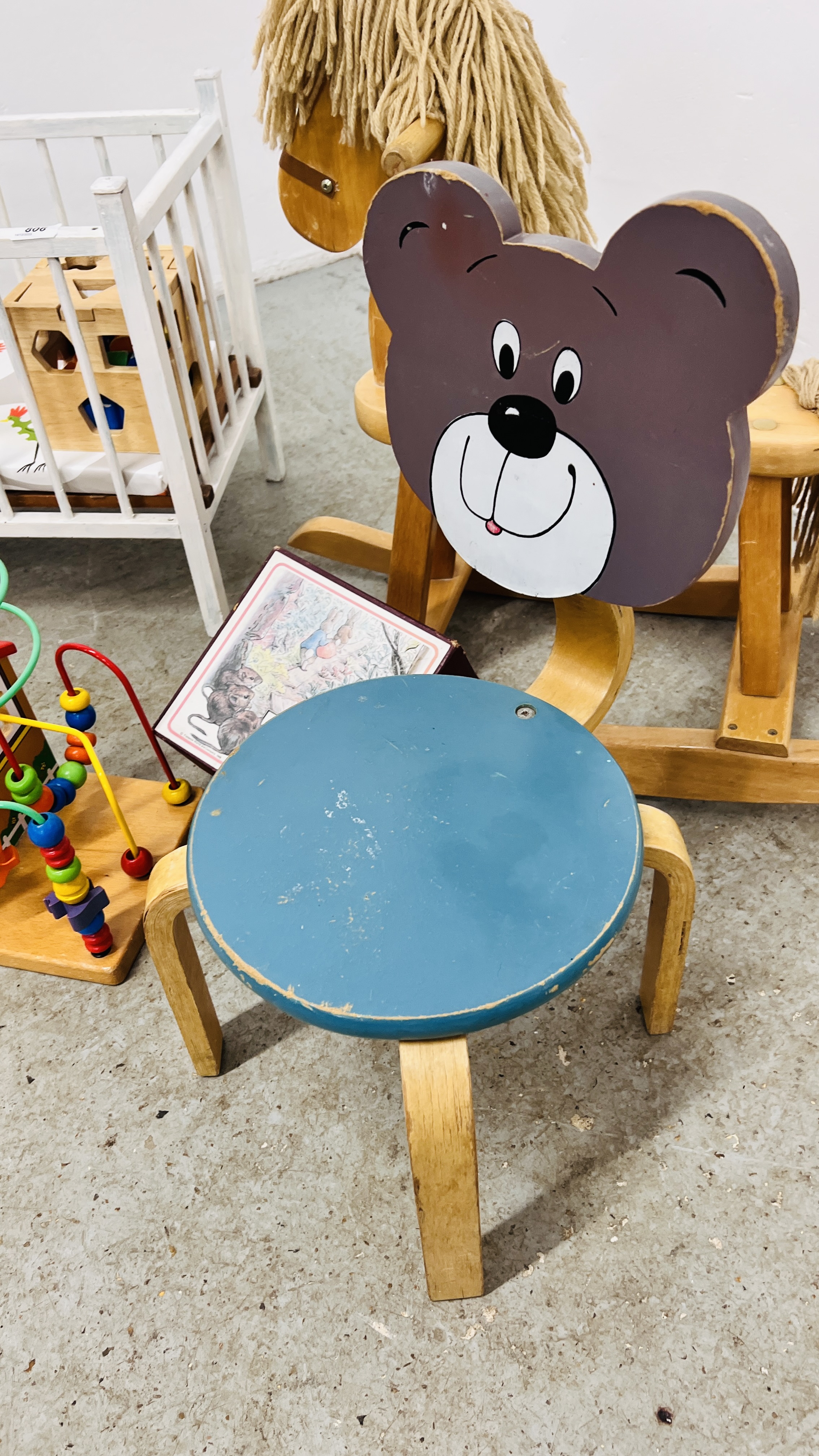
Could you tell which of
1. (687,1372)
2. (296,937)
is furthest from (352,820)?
(687,1372)

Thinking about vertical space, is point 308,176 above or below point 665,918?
above

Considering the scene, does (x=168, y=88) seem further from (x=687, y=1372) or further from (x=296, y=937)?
(x=687, y=1372)

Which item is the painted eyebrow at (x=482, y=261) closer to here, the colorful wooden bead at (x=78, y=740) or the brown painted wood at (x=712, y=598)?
the colorful wooden bead at (x=78, y=740)

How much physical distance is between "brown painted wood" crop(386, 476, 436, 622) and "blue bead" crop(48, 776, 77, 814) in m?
0.47

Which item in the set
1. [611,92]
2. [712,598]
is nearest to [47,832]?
[712,598]

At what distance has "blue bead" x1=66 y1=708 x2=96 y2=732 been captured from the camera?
48.6 inches

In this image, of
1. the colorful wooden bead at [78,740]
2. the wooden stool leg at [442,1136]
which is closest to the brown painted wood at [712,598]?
the colorful wooden bead at [78,740]

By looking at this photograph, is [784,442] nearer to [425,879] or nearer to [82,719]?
[425,879]

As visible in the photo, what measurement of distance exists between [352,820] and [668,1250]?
510mm

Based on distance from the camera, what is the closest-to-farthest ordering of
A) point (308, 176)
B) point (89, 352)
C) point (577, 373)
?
point (577, 373)
point (308, 176)
point (89, 352)

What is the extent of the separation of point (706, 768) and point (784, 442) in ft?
1.35

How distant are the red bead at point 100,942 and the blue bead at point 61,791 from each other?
0.63 ft

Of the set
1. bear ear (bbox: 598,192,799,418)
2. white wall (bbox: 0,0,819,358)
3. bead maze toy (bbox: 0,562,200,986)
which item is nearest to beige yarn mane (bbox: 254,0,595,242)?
bear ear (bbox: 598,192,799,418)

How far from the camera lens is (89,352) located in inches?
58.4
